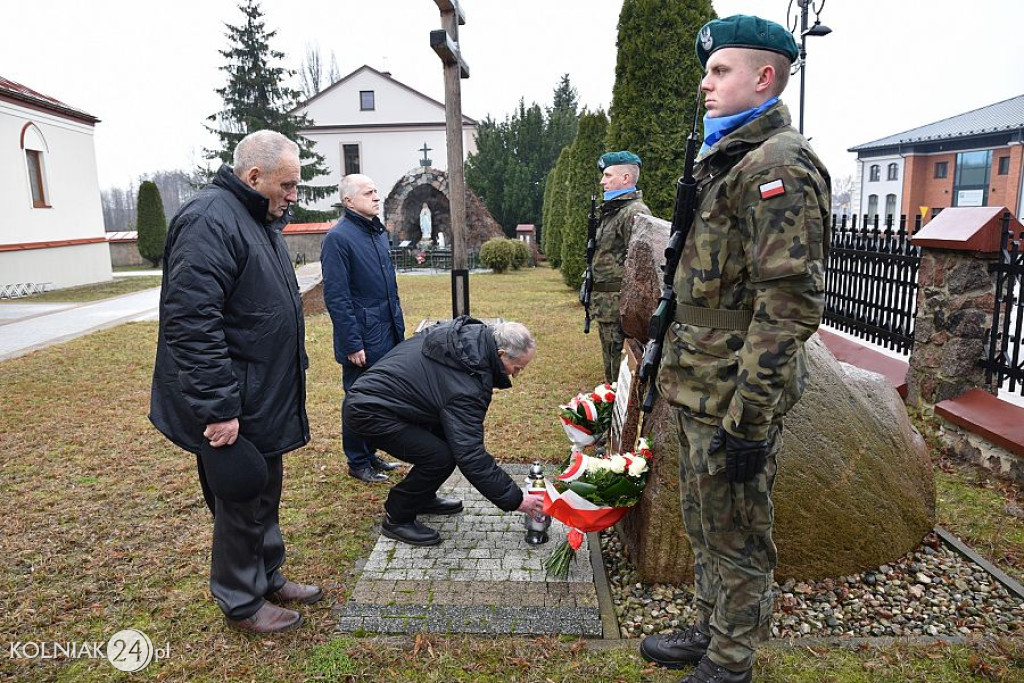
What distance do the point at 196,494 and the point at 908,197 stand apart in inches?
1961

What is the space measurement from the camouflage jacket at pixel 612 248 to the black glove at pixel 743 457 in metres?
3.41

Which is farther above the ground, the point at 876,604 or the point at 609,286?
the point at 609,286

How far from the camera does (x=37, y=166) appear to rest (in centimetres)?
1819

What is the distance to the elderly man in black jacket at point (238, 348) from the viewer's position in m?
2.54

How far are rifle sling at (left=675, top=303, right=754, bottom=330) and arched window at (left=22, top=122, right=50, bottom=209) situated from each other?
2014cm

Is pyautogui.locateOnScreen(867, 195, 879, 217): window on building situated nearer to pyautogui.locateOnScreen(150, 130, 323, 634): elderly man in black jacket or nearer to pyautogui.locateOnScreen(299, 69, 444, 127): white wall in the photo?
pyautogui.locateOnScreen(299, 69, 444, 127): white wall

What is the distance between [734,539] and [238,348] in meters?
1.99

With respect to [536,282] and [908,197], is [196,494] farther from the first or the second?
[908,197]

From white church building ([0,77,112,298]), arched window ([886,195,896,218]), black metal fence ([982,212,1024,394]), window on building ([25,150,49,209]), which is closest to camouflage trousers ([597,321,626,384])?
black metal fence ([982,212,1024,394])

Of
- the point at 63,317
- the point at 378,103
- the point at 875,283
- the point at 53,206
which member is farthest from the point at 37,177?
the point at 378,103

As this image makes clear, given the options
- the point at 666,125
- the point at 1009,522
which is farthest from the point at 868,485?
the point at 666,125

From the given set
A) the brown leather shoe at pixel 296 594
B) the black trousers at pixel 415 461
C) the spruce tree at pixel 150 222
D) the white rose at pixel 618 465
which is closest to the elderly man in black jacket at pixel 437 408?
the black trousers at pixel 415 461

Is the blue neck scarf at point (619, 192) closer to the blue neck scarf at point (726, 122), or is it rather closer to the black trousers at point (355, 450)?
the black trousers at point (355, 450)

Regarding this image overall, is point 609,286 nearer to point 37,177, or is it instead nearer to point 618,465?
point 618,465
